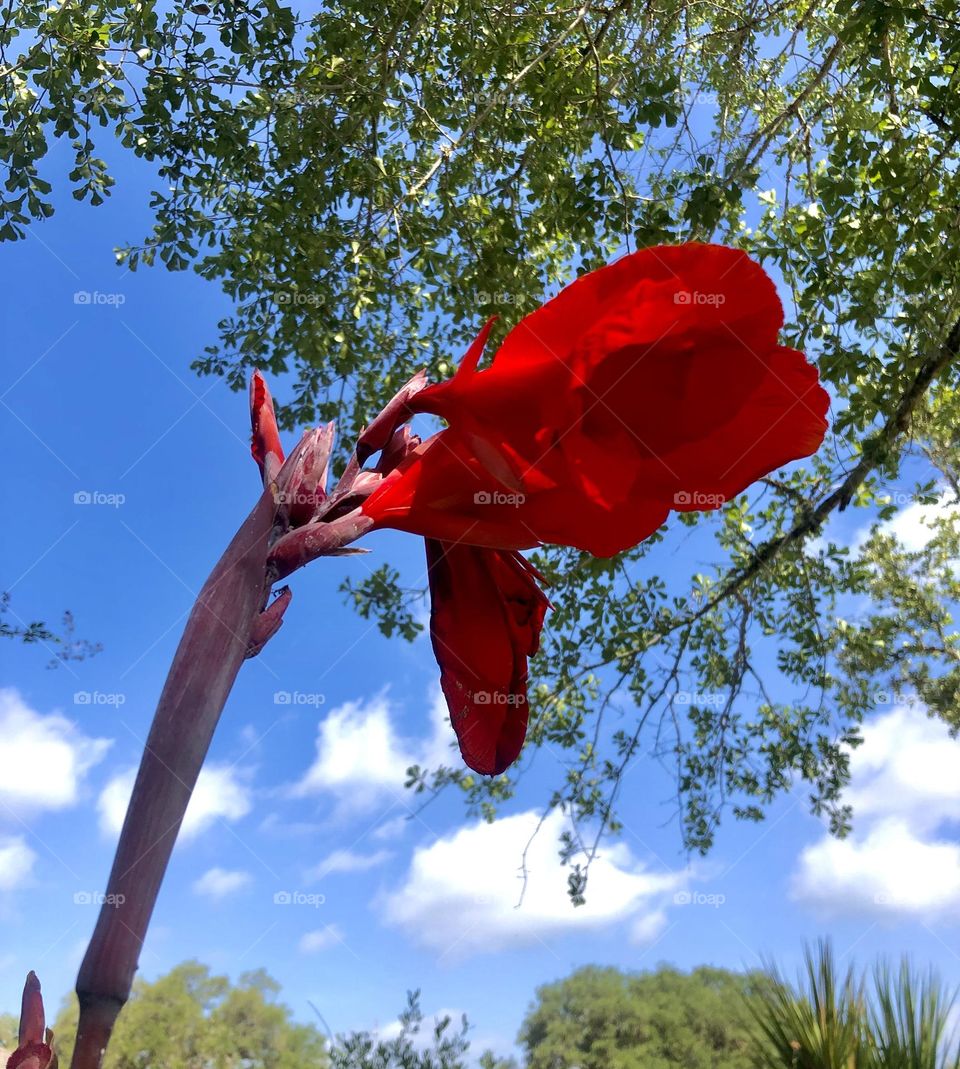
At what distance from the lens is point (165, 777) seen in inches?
17.6

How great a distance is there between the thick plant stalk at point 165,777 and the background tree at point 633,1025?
909cm

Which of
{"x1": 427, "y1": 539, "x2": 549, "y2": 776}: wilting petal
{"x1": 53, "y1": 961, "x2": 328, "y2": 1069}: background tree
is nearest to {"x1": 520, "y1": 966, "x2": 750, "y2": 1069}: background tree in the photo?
{"x1": 53, "y1": 961, "x2": 328, "y2": 1069}: background tree

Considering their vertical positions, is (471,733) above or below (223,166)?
below

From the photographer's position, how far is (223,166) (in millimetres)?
2766

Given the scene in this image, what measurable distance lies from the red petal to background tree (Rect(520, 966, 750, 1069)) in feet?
29.6

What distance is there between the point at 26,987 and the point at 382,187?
8.96ft

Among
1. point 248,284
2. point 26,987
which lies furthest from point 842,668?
point 26,987

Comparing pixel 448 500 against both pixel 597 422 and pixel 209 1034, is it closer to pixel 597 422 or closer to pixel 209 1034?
pixel 597 422

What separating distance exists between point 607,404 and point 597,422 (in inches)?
0.5

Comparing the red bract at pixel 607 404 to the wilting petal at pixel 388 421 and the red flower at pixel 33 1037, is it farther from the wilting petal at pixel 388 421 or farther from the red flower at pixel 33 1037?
the red flower at pixel 33 1037

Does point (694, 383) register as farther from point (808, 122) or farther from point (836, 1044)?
point (808, 122)

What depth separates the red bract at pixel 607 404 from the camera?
0.58m

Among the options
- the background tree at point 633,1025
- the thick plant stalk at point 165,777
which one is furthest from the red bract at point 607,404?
the background tree at point 633,1025

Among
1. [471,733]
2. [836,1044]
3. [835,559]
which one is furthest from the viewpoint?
[835,559]
